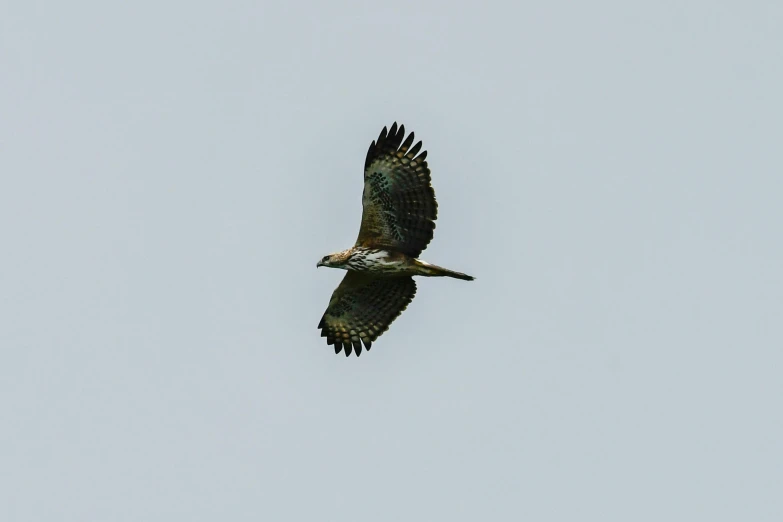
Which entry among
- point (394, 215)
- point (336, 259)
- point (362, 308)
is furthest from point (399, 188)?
point (362, 308)

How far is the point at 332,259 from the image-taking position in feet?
73.0

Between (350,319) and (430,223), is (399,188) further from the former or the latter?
(350,319)

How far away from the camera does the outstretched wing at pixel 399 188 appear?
845 inches

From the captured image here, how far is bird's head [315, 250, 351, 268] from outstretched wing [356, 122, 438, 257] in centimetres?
76

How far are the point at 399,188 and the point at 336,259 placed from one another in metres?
1.57

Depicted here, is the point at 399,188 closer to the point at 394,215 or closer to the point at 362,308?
the point at 394,215

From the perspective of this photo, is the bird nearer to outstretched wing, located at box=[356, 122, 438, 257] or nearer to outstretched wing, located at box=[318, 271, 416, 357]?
outstretched wing, located at box=[356, 122, 438, 257]

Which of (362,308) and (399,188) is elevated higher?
(399,188)

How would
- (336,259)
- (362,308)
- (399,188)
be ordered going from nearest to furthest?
(399,188), (336,259), (362,308)

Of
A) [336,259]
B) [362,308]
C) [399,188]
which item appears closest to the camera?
[399,188]

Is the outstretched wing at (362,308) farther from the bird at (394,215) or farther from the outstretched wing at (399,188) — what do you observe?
A: the outstretched wing at (399,188)

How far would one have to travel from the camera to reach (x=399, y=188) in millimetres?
21484

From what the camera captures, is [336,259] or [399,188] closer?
[399,188]

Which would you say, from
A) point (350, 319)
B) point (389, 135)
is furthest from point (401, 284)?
point (389, 135)
